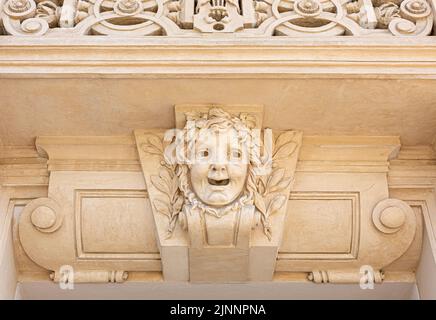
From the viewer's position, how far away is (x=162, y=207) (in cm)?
327

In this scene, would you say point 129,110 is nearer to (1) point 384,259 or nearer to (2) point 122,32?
(2) point 122,32

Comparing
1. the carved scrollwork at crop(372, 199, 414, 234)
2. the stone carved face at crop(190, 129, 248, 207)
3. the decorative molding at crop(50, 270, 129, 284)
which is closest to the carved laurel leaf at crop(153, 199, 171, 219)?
the stone carved face at crop(190, 129, 248, 207)

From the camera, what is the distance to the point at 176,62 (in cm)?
303

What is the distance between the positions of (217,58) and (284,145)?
2.10 ft

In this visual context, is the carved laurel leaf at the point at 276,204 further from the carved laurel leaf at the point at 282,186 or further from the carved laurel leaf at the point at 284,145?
the carved laurel leaf at the point at 284,145

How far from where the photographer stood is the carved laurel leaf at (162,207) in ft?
10.7

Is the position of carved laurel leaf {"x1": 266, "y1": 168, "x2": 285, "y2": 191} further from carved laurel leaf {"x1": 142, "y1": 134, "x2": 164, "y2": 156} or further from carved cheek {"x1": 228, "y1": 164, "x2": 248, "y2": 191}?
carved laurel leaf {"x1": 142, "y1": 134, "x2": 164, "y2": 156}

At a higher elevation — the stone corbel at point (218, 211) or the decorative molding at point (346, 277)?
the stone corbel at point (218, 211)

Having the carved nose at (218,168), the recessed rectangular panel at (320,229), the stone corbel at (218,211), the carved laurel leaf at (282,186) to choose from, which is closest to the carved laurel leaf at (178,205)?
the stone corbel at (218,211)

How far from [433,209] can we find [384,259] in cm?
38

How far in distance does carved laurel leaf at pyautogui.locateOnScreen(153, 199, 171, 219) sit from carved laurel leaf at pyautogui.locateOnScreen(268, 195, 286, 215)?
0.52 meters

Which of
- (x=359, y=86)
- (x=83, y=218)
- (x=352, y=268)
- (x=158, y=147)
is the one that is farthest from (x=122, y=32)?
(x=352, y=268)

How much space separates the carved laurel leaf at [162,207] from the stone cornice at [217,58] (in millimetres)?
675

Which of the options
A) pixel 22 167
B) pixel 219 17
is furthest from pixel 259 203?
pixel 22 167
